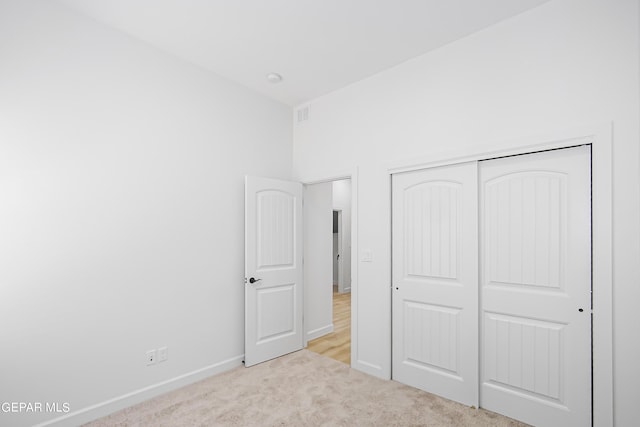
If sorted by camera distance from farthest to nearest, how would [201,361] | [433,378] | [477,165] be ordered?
[201,361] < [433,378] < [477,165]

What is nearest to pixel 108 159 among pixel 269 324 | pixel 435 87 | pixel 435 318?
pixel 269 324

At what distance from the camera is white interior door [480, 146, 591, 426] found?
6.91 feet

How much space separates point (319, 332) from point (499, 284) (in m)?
2.47

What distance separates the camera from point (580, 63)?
2.09 meters

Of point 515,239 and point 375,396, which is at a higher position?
point 515,239

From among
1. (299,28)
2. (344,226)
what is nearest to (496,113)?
(299,28)

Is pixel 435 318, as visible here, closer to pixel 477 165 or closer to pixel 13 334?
pixel 477 165

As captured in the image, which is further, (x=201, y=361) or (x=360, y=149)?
(x=360, y=149)

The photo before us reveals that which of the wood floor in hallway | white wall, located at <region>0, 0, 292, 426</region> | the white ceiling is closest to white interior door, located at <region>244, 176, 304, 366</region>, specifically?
white wall, located at <region>0, 0, 292, 426</region>

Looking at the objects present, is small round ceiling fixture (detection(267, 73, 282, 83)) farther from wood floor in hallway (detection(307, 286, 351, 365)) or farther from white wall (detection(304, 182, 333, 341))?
wood floor in hallway (detection(307, 286, 351, 365))

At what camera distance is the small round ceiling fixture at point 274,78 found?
3218 mm

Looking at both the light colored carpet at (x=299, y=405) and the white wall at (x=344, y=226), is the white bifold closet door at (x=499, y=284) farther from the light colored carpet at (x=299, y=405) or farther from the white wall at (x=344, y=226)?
the white wall at (x=344, y=226)

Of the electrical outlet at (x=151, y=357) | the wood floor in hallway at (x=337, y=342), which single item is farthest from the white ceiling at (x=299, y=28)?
the wood floor in hallway at (x=337, y=342)

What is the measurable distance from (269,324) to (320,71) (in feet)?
8.79
